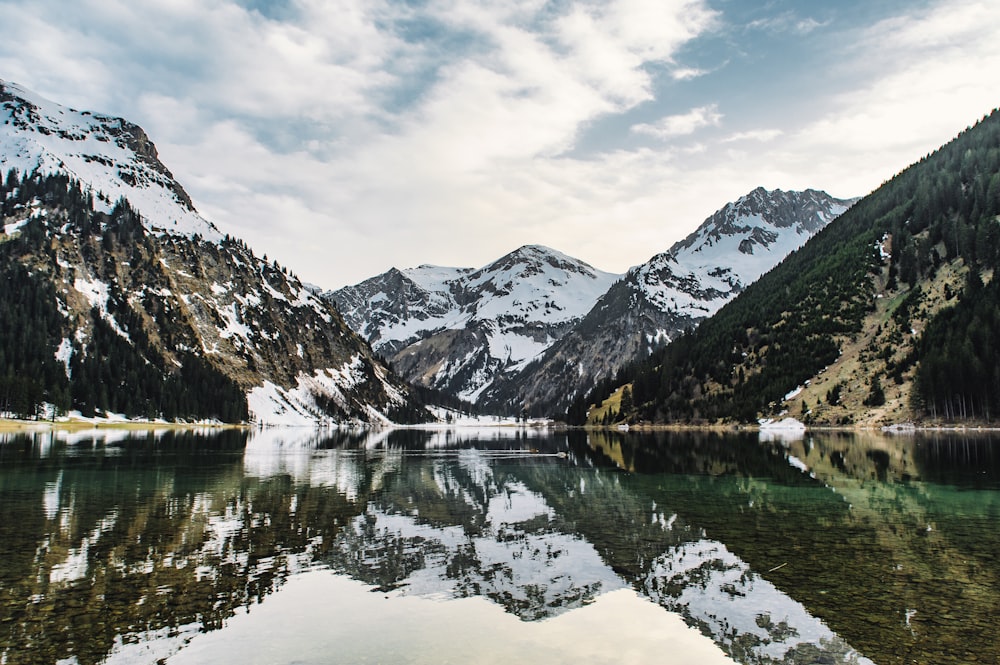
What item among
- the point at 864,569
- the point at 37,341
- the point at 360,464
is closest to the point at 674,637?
the point at 864,569

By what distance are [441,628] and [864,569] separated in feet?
44.8

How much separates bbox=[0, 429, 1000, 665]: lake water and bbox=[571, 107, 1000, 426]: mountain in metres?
87.2

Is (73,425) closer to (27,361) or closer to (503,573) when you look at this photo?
(27,361)

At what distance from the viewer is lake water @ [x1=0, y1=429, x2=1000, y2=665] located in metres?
14.5

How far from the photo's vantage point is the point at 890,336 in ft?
479

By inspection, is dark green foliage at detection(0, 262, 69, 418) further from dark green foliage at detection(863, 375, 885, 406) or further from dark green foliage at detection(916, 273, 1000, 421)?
dark green foliage at detection(916, 273, 1000, 421)

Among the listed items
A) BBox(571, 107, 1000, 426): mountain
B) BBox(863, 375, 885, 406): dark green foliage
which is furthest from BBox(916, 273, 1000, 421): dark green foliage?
BBox(863, 375, 885, 406): dark green foliage

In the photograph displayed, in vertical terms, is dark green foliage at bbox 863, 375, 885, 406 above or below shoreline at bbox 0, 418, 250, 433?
above

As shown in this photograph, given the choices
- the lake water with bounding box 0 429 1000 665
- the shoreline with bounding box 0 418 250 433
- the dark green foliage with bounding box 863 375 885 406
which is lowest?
the shoreline with bounding box 0 418 250 433

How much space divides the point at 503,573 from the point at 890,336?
152162mm

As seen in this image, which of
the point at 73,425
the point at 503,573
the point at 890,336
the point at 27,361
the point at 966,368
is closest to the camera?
the point at 503,573

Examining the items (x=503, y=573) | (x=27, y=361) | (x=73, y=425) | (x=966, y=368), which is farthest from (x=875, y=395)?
(x=27, y=361)

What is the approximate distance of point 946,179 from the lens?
189m

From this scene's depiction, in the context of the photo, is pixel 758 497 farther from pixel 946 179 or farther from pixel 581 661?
pixel 946 179
